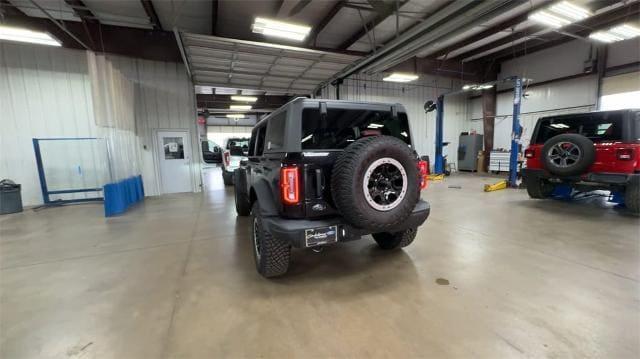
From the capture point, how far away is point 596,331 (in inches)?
65.1

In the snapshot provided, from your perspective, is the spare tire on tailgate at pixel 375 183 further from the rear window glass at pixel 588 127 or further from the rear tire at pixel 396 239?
the rear window glass at pixel 588 127

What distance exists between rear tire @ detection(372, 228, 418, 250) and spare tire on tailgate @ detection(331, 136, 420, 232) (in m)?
0.88

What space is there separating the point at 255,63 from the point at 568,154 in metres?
6.94

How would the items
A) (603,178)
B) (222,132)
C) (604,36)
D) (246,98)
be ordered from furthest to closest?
(222,132) < (246,98) < (604,36) < (603,178)

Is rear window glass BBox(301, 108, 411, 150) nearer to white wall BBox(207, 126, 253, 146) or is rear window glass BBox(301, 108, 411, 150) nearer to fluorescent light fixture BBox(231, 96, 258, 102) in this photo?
fluorescent light fixture BBox(231, 96, 258, 102)

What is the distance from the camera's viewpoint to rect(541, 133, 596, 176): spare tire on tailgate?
411 centimetres

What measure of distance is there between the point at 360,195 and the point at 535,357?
1375mm

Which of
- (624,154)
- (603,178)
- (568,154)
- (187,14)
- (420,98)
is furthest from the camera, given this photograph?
(420,98)

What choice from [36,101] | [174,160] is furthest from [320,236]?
[36,101]

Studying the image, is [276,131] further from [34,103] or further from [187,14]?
[34,103]

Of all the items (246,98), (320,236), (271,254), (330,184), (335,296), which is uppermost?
(246,98)

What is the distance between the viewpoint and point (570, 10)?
5.00 meters

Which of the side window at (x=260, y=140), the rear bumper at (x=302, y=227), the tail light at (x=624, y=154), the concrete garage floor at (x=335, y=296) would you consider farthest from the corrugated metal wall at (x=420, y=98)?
the rear bumper at (x=302, y=227)

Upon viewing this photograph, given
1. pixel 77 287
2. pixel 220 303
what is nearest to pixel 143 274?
pixel 77 287
